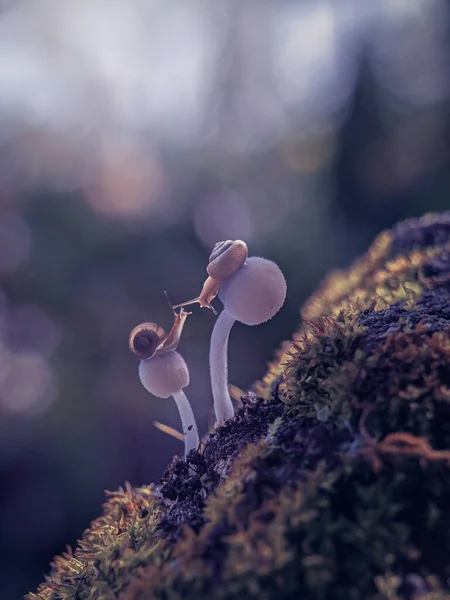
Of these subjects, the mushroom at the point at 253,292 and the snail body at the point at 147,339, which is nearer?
the mushroom at the point at 253,292

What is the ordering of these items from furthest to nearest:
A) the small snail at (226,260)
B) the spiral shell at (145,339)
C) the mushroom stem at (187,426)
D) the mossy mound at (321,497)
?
the mushroom stem at (187,426)
the spiral shell at (145,339)
the small snail at (226,260)
the mossy mound at (321,497)

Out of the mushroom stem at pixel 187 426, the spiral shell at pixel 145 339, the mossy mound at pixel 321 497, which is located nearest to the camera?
the mossy mound at pixel 321 497

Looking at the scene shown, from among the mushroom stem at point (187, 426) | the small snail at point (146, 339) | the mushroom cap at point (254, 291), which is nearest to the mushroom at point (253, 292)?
the mushroom cap at point (254, 291)

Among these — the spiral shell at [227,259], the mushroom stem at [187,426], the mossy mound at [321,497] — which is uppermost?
the spiral shell at [227,259]

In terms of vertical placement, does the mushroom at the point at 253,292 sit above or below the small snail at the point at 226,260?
below

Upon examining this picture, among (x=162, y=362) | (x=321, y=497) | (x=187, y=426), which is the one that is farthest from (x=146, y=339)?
(x=321, y=497)

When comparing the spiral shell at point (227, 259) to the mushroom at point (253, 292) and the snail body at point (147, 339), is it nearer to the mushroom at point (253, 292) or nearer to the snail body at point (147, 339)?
the mushroom at point (253, 292)
